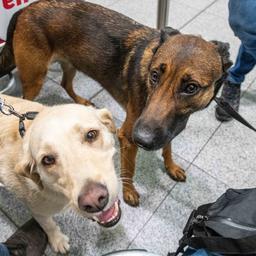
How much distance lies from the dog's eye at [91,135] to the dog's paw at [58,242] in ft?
2.68

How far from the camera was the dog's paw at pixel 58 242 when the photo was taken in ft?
5.67

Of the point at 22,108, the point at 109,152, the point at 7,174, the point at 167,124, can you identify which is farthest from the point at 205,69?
the point at 7,174

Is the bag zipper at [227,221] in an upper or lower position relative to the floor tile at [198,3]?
upper

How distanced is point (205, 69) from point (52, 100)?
60.9 inches

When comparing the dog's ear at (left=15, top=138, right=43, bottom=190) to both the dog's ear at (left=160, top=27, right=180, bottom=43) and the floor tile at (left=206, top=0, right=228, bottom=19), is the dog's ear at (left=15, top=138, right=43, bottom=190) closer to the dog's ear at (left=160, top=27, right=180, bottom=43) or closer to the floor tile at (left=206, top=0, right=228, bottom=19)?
the dog's ear at (left=160, top=27, right=180, bottom=43)

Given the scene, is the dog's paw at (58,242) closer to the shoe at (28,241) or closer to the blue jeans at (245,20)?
the shoe at (28,241)

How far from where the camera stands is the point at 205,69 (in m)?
1.33

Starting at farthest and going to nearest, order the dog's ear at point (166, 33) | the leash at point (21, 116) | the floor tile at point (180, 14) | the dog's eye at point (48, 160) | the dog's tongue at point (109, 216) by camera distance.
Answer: the floor tile at point (180, 14) → the dog's ear at point (166, 33) → the leash at point (21, 116) → the dog's tongue at point (109, 216) → the dog's eye at point (48, 160)

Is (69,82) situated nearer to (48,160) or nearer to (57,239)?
(57,239)

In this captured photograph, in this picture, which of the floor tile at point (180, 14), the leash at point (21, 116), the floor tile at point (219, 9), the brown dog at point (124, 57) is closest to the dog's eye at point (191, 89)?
the brown dog at point (124, 57)

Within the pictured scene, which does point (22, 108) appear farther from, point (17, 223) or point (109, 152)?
point (17, 223)

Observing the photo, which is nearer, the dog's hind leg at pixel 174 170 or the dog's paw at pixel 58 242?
the dog's paw at pixel 58 242

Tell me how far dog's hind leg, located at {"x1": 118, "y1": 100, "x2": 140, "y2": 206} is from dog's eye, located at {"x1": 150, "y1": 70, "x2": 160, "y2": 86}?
0.32 m

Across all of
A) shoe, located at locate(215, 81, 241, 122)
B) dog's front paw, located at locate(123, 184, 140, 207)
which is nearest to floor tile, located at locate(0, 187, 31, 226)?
dog's front paw, located at locate(123, 184, 140, 207)
